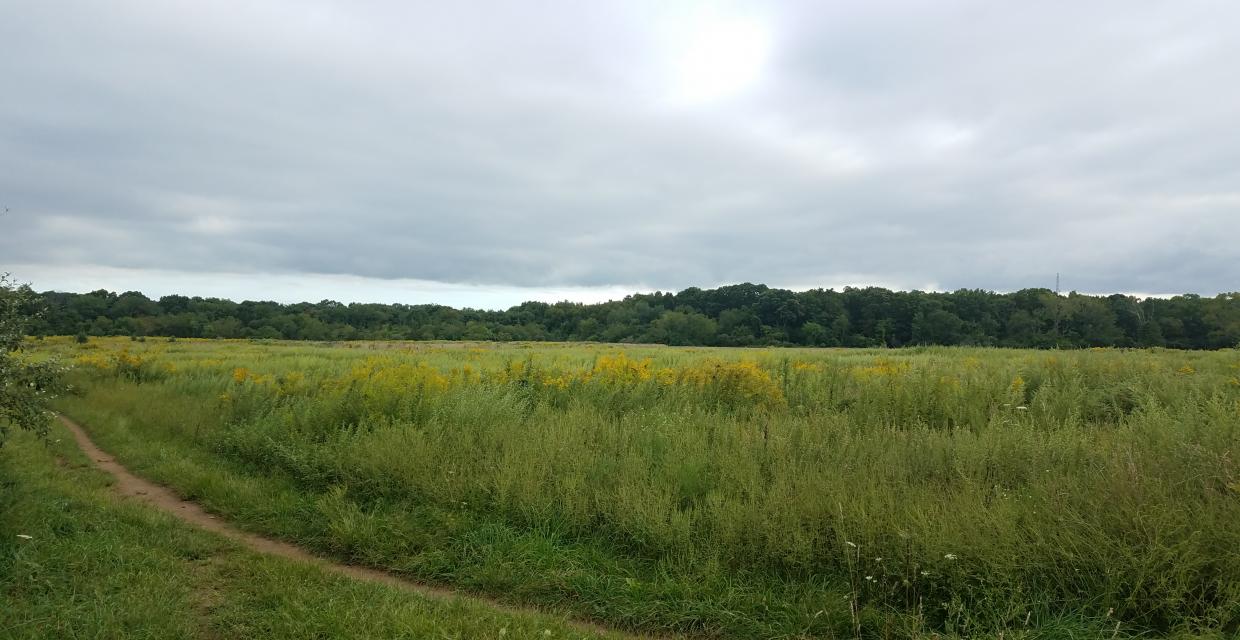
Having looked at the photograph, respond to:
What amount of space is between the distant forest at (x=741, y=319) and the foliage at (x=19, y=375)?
4165cm

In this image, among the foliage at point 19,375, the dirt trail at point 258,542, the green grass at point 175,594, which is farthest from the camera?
the foliage at point 19,375

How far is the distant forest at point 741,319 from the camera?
46.6 metres

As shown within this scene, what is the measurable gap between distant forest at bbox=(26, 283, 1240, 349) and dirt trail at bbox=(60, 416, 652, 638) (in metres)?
38.8

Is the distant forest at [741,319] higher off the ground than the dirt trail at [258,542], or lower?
higher

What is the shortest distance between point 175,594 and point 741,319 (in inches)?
3402

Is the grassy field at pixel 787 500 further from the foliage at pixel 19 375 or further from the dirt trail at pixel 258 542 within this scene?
the foliage at pixel 19 375

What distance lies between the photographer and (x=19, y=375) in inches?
227

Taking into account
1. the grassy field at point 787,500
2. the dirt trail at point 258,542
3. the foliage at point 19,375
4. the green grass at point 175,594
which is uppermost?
the foliage at point 19,375

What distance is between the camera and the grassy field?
14.0ft

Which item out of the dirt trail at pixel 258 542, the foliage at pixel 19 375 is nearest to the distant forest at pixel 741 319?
the dirt trail at pixel 258 542

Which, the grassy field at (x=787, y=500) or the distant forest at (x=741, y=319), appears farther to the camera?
the distant forest at (x=741, y=319)

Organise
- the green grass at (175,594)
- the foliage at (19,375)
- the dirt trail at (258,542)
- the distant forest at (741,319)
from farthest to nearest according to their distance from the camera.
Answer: the distant forest at (741,319)
the foliage at (19,375)
the dirt trail at (258,542)
the green grass at (175,594)

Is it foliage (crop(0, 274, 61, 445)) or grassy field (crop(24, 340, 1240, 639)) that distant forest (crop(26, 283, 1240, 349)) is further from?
foliage (crop(0, 274, 61, 445))

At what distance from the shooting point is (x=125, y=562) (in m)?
5.38
